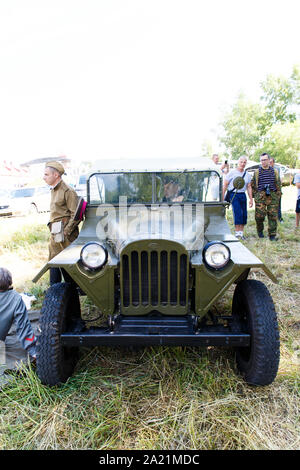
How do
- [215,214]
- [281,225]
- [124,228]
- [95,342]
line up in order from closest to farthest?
1. [95,342]
2. [124,228]
3. [215,214]
4. [281,225]

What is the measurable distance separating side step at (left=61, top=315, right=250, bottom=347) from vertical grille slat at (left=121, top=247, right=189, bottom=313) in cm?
12

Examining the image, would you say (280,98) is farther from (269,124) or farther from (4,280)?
(4,280)

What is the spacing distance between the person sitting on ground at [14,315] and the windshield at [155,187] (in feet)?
4.66

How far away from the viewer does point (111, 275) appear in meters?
2.32

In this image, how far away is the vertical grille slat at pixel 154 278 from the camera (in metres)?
2.26

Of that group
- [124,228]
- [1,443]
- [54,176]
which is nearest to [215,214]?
[124,228]

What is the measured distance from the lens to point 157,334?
2.16 metres

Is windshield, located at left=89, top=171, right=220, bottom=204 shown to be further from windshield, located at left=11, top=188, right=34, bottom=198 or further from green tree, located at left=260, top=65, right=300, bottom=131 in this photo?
green tree, located at left=260, top=65, right=300, bottom=131

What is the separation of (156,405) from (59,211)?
240cm

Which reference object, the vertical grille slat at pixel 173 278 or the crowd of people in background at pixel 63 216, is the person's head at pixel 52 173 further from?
the vertical grille slat at pixel 173 278

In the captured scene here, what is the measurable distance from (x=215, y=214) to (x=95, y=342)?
2.01m

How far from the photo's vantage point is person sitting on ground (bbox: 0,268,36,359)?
101 inches
